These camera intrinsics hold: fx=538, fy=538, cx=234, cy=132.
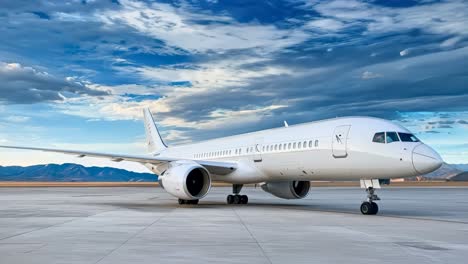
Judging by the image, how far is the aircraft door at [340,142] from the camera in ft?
63.3

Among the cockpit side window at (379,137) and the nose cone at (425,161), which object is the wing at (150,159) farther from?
the nose cone at (425,161)

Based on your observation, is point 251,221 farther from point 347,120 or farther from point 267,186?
point 267,186

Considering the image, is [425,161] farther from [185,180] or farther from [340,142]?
[185,180]

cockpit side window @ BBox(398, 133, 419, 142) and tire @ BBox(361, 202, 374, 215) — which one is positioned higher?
cockpit side window @ BBox(398, 133, 419, 142)

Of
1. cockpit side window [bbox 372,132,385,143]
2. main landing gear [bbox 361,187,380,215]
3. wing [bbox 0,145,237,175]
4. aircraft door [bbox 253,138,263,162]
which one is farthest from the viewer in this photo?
wing [bbox 0,145,237,175]

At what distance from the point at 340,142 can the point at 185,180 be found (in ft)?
23.6

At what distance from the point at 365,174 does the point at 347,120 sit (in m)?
2.43

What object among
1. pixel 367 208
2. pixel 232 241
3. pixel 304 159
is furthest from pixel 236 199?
pixel 232 241

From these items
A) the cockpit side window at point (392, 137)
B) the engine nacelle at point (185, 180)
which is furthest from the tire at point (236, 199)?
the cockpit side window at point (392, 137)

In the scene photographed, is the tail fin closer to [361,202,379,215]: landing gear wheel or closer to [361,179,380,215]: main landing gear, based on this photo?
[361,179,380,215]: main landing gear

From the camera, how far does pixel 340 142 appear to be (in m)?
19.5

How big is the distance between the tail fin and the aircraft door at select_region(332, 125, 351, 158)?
20.3 meters

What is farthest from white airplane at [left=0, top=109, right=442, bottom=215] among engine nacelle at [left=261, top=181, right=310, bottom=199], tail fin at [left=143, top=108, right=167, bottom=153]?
tail fin at [left=143, top=108, right=167, bottom=153]

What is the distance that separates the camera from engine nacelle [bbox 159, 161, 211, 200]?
76.4 ft
